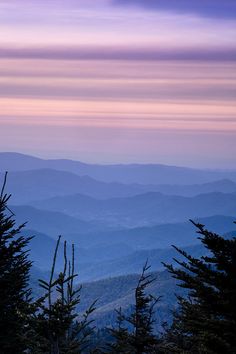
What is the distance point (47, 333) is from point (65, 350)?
205cm

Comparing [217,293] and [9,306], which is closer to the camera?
[217,293]

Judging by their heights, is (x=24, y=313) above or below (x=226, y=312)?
above

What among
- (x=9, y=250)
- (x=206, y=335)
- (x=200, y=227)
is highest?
(x=9, y=250)

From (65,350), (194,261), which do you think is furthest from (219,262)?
(65,350)

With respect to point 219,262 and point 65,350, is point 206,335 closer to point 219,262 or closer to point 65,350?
point 219,262

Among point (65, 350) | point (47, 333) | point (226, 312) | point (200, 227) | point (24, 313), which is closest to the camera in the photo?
point (226, 312)

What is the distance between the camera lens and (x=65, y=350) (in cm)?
1493

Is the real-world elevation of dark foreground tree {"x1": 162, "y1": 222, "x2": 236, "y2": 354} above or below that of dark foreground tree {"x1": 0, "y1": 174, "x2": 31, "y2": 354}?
below

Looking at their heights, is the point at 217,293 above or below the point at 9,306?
below

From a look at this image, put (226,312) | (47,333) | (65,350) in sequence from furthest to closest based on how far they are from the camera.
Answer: (65,350) < (47,333) < (226,312)

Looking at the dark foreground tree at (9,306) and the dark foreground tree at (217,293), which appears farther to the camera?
the dark foreground tree at (9,306)

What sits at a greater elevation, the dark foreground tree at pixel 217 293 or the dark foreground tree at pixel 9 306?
the dark foreground tree at pixel 9 306

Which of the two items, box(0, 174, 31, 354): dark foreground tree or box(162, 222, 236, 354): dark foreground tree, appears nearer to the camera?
box(162, 222, 236, 354): dark foreground tree

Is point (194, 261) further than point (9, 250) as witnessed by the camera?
No
